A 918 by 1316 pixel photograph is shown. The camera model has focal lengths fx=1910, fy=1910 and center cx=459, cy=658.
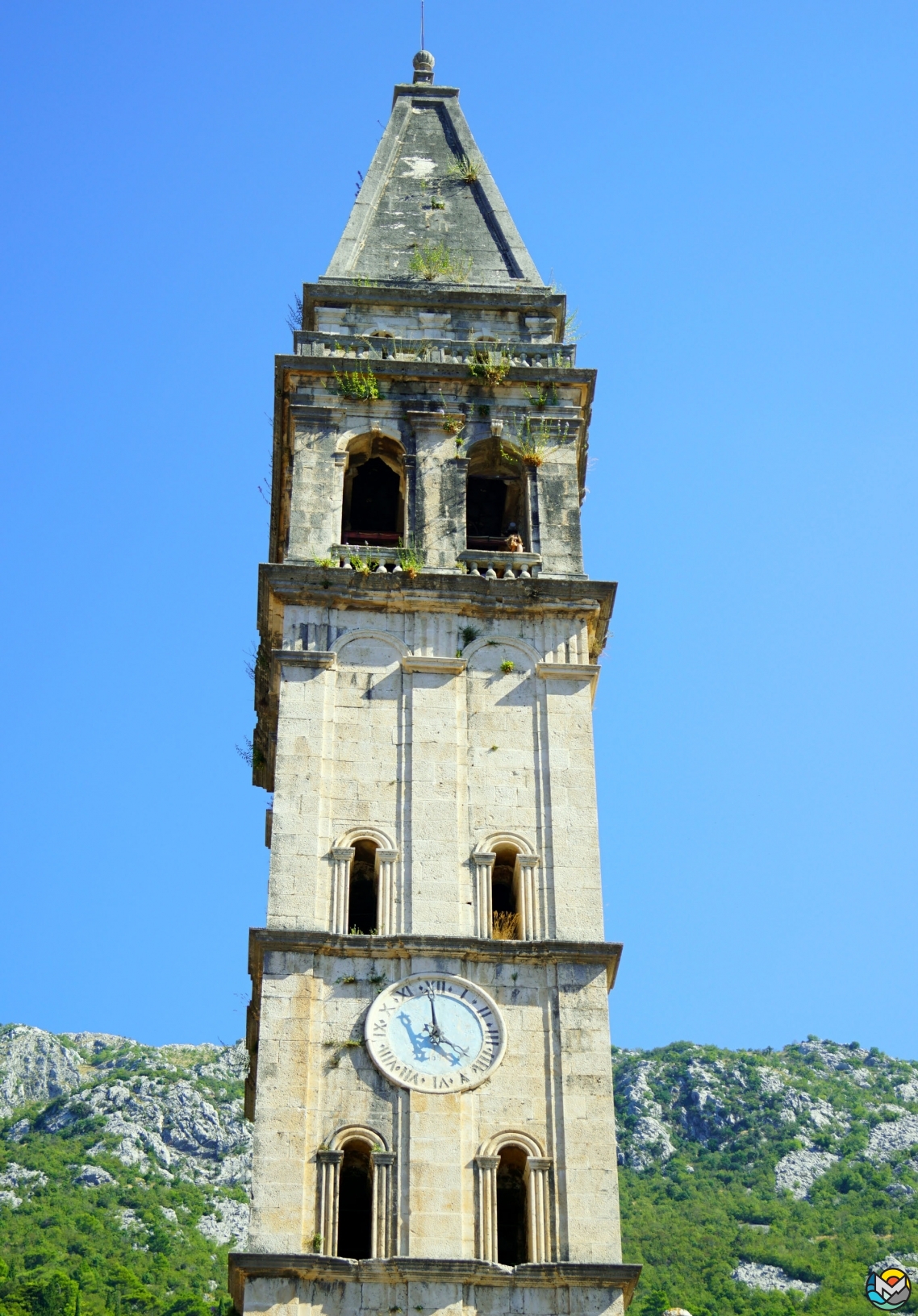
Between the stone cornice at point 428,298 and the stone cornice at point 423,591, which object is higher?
the stone cornice at point 428,298

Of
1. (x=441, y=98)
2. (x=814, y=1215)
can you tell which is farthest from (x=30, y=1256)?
(x=441, y=98)

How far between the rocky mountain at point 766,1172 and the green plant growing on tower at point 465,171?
2639 centimetres

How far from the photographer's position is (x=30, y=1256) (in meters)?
51.9

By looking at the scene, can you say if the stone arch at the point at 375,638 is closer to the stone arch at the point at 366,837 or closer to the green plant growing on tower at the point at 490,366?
the stone arch at the point at 366,837

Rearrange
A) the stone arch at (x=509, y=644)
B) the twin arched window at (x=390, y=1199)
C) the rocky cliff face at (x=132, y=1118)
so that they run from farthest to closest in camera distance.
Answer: the rocky cliff face at (x=132, y=1118), the stone arch at (x=509, y=644), the twin arched window at (x=390, y=1199)

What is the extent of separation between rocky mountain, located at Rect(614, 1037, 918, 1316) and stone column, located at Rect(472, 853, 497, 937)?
63.5 ft

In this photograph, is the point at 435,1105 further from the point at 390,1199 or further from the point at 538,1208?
the point at 538,1208

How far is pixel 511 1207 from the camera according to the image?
2761 centimetres

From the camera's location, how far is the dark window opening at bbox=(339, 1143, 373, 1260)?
27.0 meters

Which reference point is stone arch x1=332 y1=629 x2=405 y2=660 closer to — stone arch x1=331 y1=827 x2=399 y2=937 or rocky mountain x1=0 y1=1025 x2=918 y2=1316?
stone arch x1=331 y1=827 x2=399 y2=937

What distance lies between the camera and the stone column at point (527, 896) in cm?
2977

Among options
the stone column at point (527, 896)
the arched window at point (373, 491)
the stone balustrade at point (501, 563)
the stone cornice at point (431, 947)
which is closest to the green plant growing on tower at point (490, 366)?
the arched window at point (373, 491)

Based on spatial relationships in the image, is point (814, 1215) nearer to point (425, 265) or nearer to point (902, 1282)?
point (425, 265)

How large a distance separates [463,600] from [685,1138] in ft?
119
